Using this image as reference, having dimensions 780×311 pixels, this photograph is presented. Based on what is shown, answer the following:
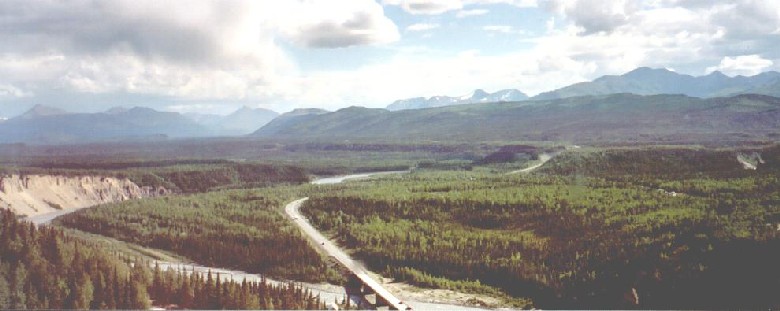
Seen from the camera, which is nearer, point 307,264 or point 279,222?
point 307,264

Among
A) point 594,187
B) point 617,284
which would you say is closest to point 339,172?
point 594,187

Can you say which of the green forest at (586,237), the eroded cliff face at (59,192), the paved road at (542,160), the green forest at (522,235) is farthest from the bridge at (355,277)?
the paved road at (542,160)

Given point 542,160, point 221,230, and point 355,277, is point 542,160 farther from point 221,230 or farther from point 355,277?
point 355,277

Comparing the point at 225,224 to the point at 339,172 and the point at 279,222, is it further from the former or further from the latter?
the point at 339,172

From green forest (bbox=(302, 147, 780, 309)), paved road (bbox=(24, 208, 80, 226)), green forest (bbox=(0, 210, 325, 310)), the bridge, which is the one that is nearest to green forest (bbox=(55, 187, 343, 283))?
the bridge

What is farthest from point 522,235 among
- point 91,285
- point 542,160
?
point 542,160
